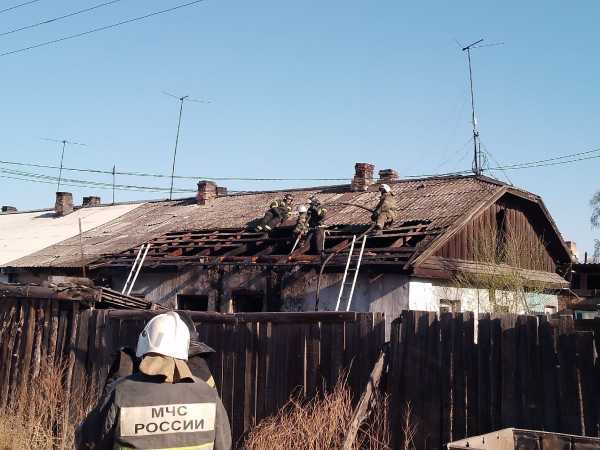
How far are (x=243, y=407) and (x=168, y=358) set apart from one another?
4.87 meters

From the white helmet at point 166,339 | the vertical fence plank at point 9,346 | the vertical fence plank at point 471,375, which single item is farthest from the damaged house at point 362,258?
the white helmet at point 166,339

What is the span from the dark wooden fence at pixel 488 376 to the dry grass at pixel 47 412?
4.10 m

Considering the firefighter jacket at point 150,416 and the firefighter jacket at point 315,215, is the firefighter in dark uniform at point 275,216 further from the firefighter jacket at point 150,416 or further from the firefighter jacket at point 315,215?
the firefighter jacket at point 150,416

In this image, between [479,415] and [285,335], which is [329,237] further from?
[479,415]

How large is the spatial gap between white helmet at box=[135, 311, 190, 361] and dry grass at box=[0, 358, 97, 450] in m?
5.34

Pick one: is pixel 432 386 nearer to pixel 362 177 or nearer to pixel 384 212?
pixel 384 212

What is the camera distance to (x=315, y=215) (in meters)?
16.2

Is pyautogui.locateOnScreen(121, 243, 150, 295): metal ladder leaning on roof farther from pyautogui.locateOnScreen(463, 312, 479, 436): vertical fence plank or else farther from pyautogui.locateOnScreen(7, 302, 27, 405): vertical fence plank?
pyautogui.locateOnScreen(463, 312, 479, 436): vertical fence plank

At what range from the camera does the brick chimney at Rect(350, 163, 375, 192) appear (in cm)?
1895

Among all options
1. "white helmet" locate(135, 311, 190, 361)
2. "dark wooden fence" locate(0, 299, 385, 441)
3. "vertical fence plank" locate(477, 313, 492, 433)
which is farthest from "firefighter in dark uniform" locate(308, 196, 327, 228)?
"white helmet" locate(135, 311, 190, 361)

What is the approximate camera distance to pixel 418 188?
17.7 m

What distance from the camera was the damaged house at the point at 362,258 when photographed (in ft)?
46.3

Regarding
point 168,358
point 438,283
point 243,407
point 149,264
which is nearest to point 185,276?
point 149,264

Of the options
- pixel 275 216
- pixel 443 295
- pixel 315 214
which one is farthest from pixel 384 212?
pixel 275 216
